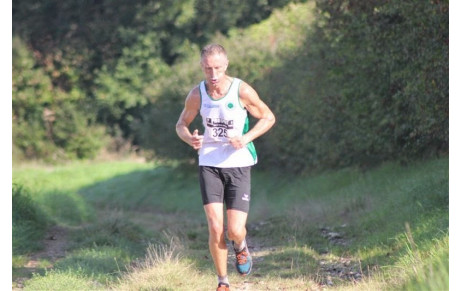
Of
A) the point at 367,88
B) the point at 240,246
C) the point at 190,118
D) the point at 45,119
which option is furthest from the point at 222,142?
the point at 45,119

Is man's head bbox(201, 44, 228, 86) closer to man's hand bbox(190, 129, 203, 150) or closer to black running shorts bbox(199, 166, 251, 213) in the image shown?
man's hand bbox(190, 129, 203, 150)

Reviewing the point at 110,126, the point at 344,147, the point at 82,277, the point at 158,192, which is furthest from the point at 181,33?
the point at 82,277

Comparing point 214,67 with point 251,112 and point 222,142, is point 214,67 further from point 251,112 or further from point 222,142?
point 222,142

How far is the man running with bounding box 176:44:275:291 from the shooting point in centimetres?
873

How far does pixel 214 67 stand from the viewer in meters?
8.69

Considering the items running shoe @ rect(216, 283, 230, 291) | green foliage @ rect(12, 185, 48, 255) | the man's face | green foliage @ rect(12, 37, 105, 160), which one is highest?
the man's face

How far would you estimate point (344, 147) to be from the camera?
70.0 feet

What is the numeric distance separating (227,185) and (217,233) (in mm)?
491

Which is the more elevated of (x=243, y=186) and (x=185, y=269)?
(x=243, y=186)

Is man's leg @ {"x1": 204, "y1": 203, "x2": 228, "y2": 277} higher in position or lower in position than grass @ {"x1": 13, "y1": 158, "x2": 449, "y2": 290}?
higher

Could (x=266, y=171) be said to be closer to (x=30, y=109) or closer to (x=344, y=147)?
(x=344, y=147)

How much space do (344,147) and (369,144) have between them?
2202mm

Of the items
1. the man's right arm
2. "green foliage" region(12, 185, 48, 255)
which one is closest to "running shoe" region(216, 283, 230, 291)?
the man's right arm

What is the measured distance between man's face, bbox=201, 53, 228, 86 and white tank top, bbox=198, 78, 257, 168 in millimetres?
186
